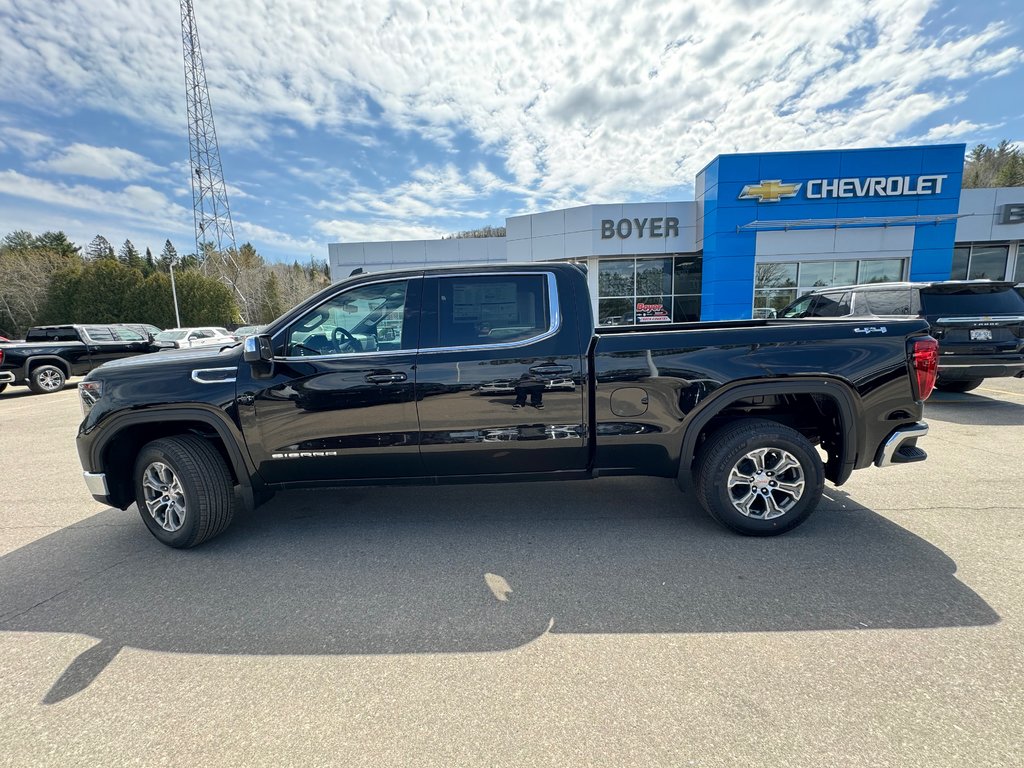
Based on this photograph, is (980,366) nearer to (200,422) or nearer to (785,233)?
(200,422)

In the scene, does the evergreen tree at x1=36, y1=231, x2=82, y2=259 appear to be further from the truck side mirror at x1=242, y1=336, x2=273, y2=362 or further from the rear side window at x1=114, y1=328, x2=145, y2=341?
the truck side mirror at x1=242, y1=336, x2=273, y2=362

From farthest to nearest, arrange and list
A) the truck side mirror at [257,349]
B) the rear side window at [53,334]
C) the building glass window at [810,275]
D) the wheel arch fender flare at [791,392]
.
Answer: the building glass window at [810,275] → the rear side window at [53,334] → the wheel arch fender flare at [791,392] → the truck side mirror at [257,349]

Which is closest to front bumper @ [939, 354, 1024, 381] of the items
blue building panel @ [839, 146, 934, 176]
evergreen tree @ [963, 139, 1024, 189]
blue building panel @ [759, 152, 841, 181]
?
blue building panel @ [759, 152, 841, 181]

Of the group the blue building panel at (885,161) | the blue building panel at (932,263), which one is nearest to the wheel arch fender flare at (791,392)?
the blue building panel at (885,161)

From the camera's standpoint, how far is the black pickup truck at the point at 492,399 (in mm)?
3344

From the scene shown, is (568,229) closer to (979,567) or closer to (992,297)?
(992,297)

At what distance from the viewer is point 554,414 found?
3.40 m

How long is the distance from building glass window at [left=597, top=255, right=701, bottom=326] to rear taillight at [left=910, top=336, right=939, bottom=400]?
16.0 meters

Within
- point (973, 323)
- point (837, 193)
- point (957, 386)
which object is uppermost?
point (837, 193)

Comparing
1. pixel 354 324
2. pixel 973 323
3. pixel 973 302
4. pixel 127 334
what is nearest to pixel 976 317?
pixel 973 323

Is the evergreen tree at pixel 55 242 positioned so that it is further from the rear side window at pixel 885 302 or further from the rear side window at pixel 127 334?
the rear side window at pixel 885 302

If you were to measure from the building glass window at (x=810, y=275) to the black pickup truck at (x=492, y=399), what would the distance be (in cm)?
1628

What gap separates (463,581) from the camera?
3033 mm

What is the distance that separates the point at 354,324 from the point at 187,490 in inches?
65.5
